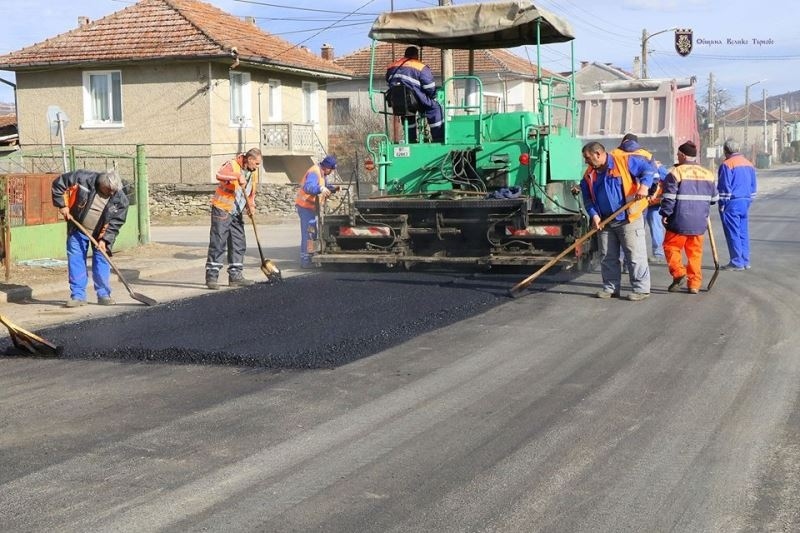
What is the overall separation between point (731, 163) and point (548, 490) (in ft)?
29.1

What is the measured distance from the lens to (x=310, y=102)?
31703mm

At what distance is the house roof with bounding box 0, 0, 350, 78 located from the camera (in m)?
26.1

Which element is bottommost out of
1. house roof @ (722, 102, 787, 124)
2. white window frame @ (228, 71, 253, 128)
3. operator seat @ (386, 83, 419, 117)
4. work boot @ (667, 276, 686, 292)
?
work boot @ (667, 276, 686, 292)

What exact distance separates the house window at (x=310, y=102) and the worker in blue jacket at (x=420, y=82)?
20.4 metres

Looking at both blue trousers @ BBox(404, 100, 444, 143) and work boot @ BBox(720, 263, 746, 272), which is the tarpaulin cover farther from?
work boot @ BBox(720, 263, 746, 272)

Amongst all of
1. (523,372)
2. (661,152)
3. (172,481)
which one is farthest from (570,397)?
(661,152)

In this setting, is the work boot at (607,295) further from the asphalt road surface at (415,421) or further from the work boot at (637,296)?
the asphalt road surface at (415,421)

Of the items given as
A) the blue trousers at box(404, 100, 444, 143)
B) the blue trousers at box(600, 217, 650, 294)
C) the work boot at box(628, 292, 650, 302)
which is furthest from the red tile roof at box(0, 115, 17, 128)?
the work boot at box(628, 292, 650, 302)

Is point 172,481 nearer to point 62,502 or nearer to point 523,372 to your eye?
point 62,502

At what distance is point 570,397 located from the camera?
577cm

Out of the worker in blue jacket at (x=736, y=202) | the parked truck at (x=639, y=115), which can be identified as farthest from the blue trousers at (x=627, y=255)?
the parked truck at (x=639, y=115)

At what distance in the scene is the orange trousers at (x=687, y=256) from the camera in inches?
383

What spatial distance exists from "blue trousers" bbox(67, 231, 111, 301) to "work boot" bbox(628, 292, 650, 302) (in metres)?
5.02

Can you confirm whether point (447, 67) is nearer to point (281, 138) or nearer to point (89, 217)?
point (89, 217)
